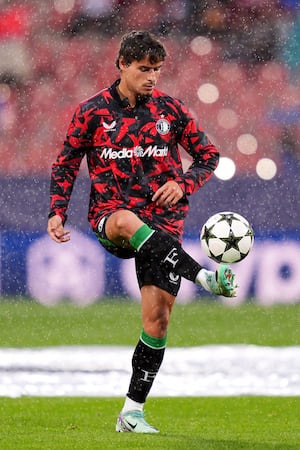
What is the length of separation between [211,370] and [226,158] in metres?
6.00

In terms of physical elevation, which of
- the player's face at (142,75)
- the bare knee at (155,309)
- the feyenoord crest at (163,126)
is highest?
the player's face at (142,75)

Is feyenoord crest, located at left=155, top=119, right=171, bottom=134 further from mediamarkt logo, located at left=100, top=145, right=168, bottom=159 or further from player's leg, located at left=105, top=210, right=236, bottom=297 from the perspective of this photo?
player's leg, located at left=105, top=210, right=236, bottom=297

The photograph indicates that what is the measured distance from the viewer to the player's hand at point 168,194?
5.13 m

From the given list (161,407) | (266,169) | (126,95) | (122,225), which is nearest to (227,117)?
(266,169)

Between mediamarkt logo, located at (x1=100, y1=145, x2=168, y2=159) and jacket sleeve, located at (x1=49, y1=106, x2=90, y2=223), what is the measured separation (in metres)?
0.12

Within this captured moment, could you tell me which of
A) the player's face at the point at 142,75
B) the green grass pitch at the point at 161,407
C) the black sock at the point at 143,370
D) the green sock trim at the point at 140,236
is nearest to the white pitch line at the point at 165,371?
the green grass pitch at the point at 161,407

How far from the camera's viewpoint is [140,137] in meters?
5.32

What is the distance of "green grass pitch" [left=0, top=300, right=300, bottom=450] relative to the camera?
4.86 m

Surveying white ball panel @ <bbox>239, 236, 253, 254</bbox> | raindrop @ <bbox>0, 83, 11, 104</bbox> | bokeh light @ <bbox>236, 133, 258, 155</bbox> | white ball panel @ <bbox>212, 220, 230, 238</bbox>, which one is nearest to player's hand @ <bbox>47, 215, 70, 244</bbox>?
white ball panel @ <bbox>212, 220, 230, 238</bbox>

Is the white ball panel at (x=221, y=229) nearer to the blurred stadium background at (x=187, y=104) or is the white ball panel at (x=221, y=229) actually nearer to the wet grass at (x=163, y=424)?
the wet grass at (x=163, y=424)

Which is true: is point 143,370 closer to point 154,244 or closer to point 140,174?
point 154,244

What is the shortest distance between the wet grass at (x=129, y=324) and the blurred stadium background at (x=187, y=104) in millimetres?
224

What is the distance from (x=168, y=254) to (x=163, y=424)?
116cm

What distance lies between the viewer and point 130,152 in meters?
5.30
